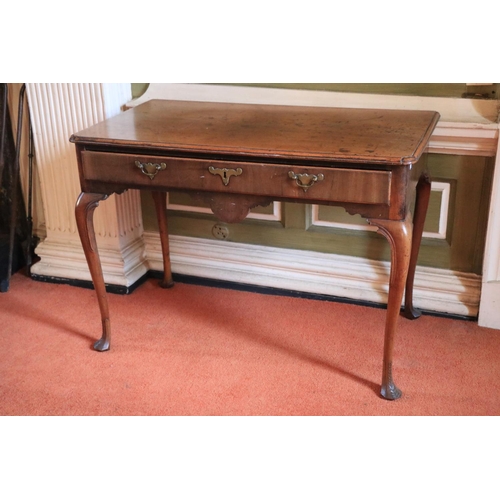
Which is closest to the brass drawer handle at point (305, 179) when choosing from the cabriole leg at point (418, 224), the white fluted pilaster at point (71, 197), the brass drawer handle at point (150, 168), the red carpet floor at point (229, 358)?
the brass drawer handle at point (150, 168)

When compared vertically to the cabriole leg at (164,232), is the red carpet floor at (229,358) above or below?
below

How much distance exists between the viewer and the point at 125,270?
2.98 m

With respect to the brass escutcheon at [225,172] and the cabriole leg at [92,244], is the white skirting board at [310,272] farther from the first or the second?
the brass escutcheon at [225,172]

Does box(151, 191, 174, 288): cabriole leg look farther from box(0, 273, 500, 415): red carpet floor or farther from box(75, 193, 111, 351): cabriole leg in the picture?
box(75, 193, 111, 351): cabriole leg

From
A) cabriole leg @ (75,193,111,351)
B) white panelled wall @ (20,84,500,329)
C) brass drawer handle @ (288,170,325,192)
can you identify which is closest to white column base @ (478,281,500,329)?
white panelled wall @ (20,84,500,329)

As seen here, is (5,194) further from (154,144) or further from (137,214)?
(154,144)

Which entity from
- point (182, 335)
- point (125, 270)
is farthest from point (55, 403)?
point (125, 270)

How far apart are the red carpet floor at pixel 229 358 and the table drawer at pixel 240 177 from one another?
692 mm

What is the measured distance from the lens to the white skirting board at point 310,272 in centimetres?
270

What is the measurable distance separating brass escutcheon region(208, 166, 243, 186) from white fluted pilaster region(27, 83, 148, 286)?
2.99 feet

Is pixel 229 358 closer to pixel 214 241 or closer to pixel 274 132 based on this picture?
pixel 214 241

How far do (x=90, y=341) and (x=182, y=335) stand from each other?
0.37 metres

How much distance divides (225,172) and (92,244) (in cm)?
62

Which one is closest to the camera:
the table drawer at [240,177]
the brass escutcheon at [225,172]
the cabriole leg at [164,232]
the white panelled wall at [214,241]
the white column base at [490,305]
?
the table drawer at [240,177]
